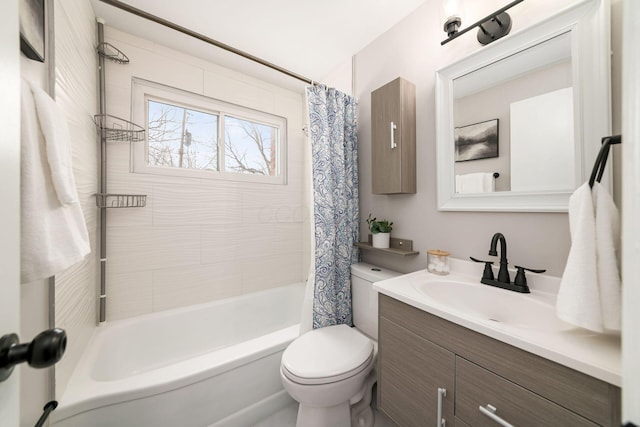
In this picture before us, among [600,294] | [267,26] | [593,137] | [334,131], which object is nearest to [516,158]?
[593,137]

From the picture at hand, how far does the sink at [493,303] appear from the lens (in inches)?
31.9

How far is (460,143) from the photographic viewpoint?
1188 mm

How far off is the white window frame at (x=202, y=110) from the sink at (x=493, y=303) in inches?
63.8

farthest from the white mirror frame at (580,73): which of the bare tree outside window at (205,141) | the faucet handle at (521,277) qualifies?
the bare tree outside window at (205,141)

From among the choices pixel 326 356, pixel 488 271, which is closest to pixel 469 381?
pixel 488 271

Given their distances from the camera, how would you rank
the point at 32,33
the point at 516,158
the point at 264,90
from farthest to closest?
1. the point at 264,90
2. the point at 516,158
3. the point at 32,33

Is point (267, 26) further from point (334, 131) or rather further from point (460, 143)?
point (460, 143)

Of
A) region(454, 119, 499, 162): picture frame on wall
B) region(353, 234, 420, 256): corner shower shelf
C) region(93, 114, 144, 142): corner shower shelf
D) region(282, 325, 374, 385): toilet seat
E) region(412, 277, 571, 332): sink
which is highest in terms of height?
region(93, 114, 144, 142): corner shower shelf

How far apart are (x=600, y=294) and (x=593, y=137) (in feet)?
1.97

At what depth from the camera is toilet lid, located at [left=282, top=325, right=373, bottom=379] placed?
1.06m

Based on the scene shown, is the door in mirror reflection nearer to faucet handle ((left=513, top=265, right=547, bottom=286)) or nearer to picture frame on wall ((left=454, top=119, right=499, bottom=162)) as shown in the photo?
picture frame on wall ((left=454, top=119, right=499, bottom=162))

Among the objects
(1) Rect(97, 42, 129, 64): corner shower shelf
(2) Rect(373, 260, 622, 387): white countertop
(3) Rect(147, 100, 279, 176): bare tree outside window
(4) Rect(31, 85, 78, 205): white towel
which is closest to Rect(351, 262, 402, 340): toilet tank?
(2) Rect(373, 260, 622, 387): white countertop

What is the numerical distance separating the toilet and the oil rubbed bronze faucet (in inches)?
20.6

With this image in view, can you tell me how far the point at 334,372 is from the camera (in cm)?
105
